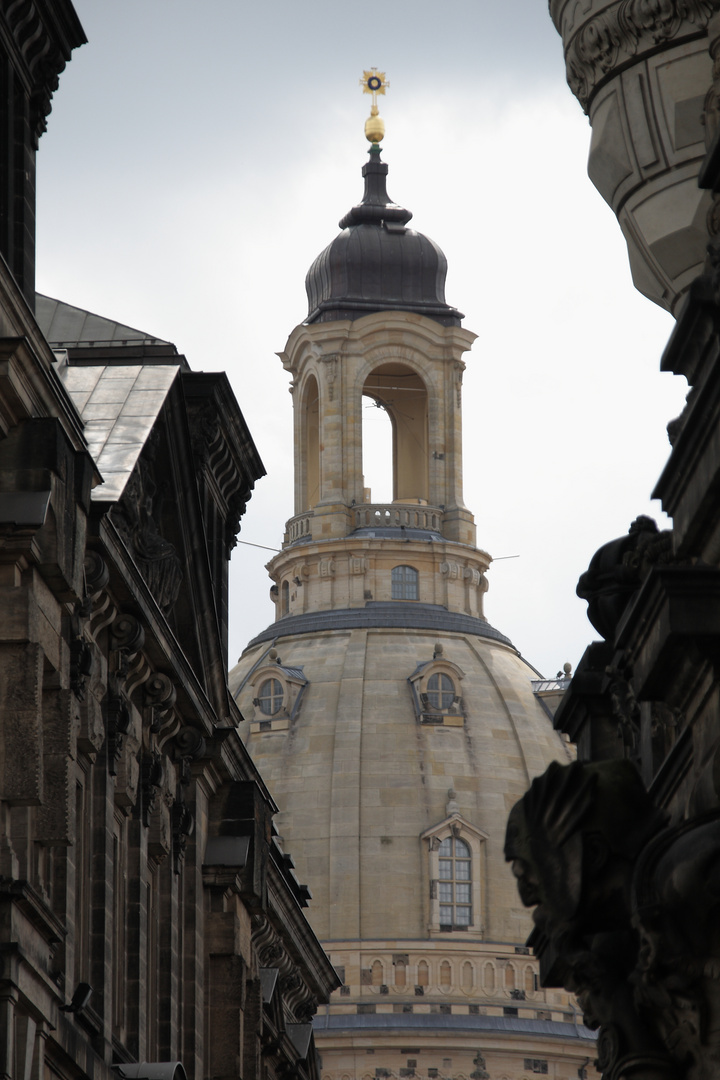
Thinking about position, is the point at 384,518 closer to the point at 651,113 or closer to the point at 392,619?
the point at 392,619

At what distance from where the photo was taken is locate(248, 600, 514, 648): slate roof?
427 feet

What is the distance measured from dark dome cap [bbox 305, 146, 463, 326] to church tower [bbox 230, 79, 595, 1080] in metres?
0.15

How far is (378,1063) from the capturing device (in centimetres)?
11981

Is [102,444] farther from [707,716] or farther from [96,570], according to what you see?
[707,716]

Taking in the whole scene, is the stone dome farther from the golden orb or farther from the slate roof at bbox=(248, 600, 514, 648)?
the golden orb

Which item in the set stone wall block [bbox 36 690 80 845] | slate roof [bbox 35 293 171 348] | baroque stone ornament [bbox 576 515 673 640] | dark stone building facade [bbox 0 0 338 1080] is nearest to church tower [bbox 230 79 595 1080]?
dark stone building facade [bbox 0 0 338 1080]

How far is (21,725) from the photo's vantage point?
21000 millimetres

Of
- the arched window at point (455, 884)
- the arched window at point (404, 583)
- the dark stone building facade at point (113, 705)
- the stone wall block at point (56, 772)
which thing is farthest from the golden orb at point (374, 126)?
the stone wall block at point (56, 772)

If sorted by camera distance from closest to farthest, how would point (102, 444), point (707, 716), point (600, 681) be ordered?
1. point (707, 716)
2. point (600, 681)
3. point (102, 444)

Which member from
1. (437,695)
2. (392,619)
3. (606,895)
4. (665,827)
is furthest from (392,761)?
(665,827)

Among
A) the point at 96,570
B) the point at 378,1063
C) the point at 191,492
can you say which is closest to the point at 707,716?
the point at 96,570

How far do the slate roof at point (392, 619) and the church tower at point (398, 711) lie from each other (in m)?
0.11

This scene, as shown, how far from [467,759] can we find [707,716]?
115505 mm

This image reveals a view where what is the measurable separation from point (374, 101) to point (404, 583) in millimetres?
28579
